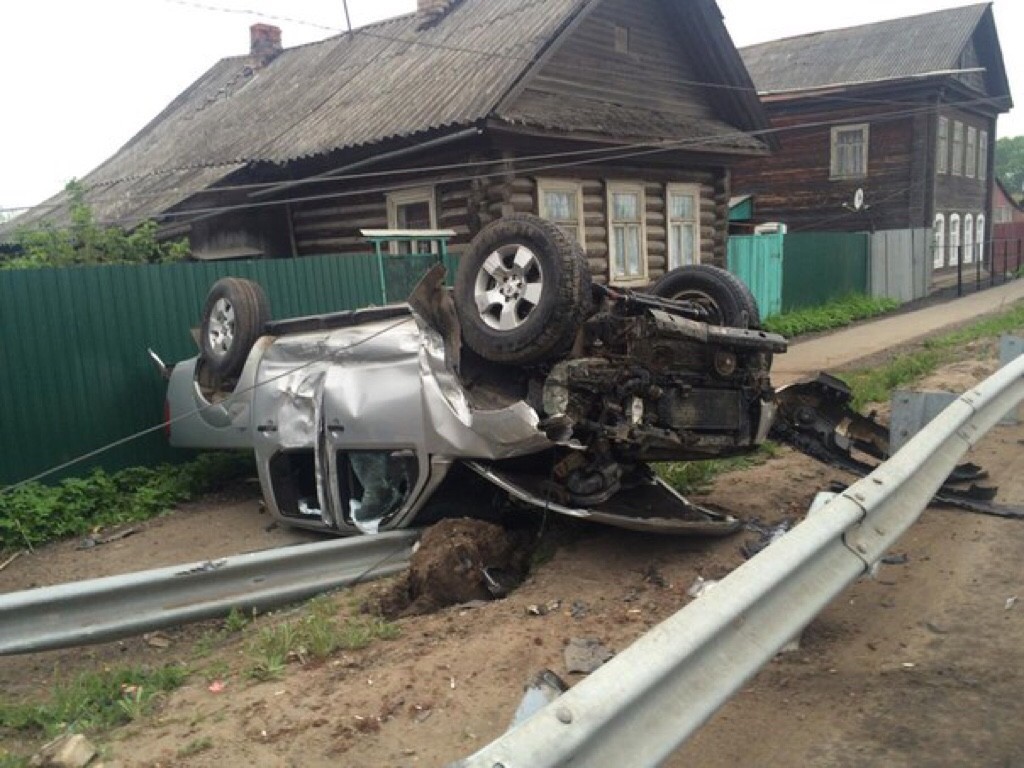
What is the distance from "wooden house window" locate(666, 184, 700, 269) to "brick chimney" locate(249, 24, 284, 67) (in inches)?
439

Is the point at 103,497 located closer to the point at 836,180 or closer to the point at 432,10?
the point at 432,10

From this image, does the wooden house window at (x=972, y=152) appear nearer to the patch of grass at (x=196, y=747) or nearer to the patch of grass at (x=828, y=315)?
the patch of grass at (x=828, y=315)

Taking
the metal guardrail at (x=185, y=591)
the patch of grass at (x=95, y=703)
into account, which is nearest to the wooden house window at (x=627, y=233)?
the metal guardrail at (x=185, y=591)

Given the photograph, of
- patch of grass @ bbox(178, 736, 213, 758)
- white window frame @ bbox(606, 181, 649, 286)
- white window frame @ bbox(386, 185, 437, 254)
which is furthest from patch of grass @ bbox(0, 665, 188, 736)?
white window frame @ bbox(606, 181, 649, 286)

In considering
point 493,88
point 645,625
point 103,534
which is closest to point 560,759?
point 645,625

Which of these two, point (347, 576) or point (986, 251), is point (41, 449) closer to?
point (347, 576)

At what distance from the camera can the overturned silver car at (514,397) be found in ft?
16.0

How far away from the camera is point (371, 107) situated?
13.9 metres

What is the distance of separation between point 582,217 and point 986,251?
2573cm

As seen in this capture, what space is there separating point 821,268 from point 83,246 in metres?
16.0

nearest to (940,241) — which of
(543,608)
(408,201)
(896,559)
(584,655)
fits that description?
(408,201)

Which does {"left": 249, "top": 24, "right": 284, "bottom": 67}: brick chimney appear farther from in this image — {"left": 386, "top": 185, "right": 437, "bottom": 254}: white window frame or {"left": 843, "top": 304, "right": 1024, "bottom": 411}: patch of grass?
{"left": 843, "top": 304, "right": 1024, "bottom": 411}: patch of grass

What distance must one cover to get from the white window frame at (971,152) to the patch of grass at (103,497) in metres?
29.9

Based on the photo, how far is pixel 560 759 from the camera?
157 cm
